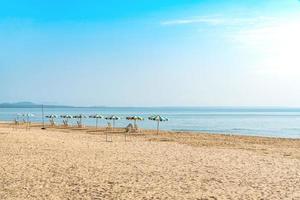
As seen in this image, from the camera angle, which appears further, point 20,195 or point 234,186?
point 234,186

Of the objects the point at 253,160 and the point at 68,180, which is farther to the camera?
the point at 253,160

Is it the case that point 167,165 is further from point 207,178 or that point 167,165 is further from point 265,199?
point 265,199

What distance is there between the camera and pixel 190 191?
9664mm

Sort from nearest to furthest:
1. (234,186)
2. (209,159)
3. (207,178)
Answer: (234,186) → (207,178) → (209,159)

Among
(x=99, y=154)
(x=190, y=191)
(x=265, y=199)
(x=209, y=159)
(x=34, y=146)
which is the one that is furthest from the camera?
(x=34, y=146)

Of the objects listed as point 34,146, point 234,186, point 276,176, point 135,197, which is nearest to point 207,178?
point 234,186

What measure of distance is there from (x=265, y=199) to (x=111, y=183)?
3623mm

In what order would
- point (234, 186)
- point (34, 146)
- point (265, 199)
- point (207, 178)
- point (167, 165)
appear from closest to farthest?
point (265, 199)
point (234, 186)
point (207, 178)
point (167, 165)
point (34, 146)

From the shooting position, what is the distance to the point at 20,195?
357 inches

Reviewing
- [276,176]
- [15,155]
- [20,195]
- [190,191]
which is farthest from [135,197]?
[15,155]

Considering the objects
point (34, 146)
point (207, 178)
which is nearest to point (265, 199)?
point (207, 178)

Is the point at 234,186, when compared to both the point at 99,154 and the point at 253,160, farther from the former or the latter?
the point at 99,154

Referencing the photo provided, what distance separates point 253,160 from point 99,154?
5596 millimetres

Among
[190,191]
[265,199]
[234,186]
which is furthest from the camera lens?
[234,186]
